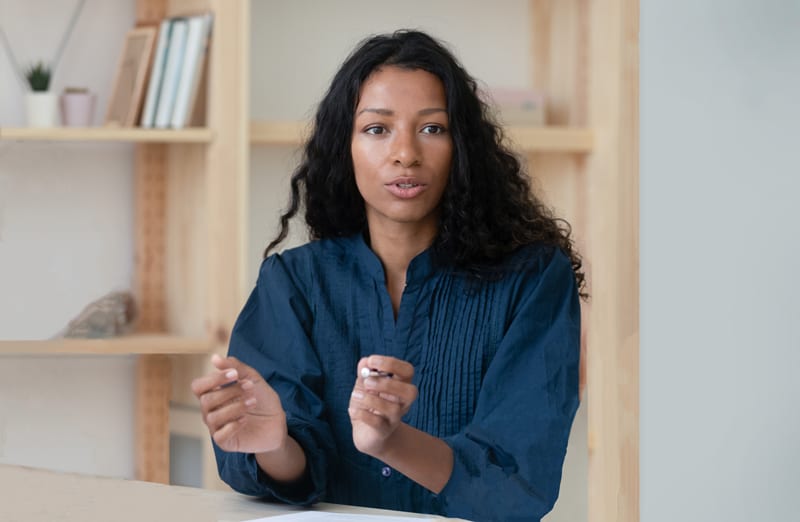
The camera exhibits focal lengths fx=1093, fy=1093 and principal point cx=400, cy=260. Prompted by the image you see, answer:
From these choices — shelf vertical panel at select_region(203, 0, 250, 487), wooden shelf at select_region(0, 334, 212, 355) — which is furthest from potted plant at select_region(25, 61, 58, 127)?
wooden shelf at select_region(0, 334, 212, 355)

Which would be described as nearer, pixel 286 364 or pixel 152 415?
pixel 286 364

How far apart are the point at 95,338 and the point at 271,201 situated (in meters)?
0.49

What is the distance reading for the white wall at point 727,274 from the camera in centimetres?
241

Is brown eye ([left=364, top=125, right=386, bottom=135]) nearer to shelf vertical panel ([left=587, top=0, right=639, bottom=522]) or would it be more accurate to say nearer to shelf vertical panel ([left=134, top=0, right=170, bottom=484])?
shelf vertical panel ([left=587, top=0, right=639, bottom=522])

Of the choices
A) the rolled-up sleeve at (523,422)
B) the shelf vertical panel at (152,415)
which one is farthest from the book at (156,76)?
the rolled-up sleeve at (523,422)

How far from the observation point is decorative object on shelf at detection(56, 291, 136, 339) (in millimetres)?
2336

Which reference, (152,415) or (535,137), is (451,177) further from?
(152,415)

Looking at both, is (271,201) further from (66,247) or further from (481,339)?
(481,339)

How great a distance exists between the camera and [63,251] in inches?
97.5

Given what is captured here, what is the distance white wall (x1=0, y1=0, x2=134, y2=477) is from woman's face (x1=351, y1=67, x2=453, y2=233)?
45.7 inches

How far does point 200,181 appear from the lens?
7.61ft

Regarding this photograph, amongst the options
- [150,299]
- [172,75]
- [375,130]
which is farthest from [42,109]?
[375,130]

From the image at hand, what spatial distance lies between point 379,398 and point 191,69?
1347 mm

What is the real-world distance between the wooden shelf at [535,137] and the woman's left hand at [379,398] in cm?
124
